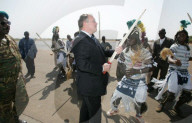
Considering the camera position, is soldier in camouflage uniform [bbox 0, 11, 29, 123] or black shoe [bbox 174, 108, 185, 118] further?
black shoe [bbox 174, 108, 185, 118]

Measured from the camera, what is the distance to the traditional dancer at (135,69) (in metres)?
2.75

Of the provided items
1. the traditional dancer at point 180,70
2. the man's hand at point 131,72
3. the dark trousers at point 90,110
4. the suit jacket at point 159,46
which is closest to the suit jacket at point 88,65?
the dark trousers at point 90,110

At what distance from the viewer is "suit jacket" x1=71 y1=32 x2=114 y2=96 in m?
2.06

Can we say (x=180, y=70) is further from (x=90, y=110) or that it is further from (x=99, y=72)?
(x=90, y=110)

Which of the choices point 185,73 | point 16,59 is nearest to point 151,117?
point 185,73

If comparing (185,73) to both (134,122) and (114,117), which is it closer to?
(134,122)

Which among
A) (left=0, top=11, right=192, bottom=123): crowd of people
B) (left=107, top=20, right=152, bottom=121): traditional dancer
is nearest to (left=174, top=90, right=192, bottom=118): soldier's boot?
(left=0, top=11, right=192, bottom=123): crowd of people

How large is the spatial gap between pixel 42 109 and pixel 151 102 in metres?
3.14

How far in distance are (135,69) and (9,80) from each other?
91.3 inches

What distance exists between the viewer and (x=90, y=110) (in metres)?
2.31

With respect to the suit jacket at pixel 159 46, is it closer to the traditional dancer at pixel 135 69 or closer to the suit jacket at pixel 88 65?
the traditional dancer at pixel 135 69

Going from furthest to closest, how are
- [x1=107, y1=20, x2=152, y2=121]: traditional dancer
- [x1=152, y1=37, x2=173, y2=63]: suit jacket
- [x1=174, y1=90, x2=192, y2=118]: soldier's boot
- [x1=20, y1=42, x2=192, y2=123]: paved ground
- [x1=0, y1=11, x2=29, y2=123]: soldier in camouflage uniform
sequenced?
1. [x1=152, y1=37, x2=173, y2=63]: suit jacket
2. [x1=174, y1=90, x2=192, y2=118]: soldier's boot
3. [x1=20, y1=42, x2=192, y2=123]: paved ground
4. [x1=107, y1=20, x2=152, y2=121]: traditional dancer
5. [x1=0, y1=11, x2=29, y2=123]: soldier in camouflage uniform

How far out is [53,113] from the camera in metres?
3.52

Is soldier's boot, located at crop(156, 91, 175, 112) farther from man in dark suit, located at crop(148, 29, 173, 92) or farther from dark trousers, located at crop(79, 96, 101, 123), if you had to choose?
dark trousers, located at crop(79, 96, 101, 123)
